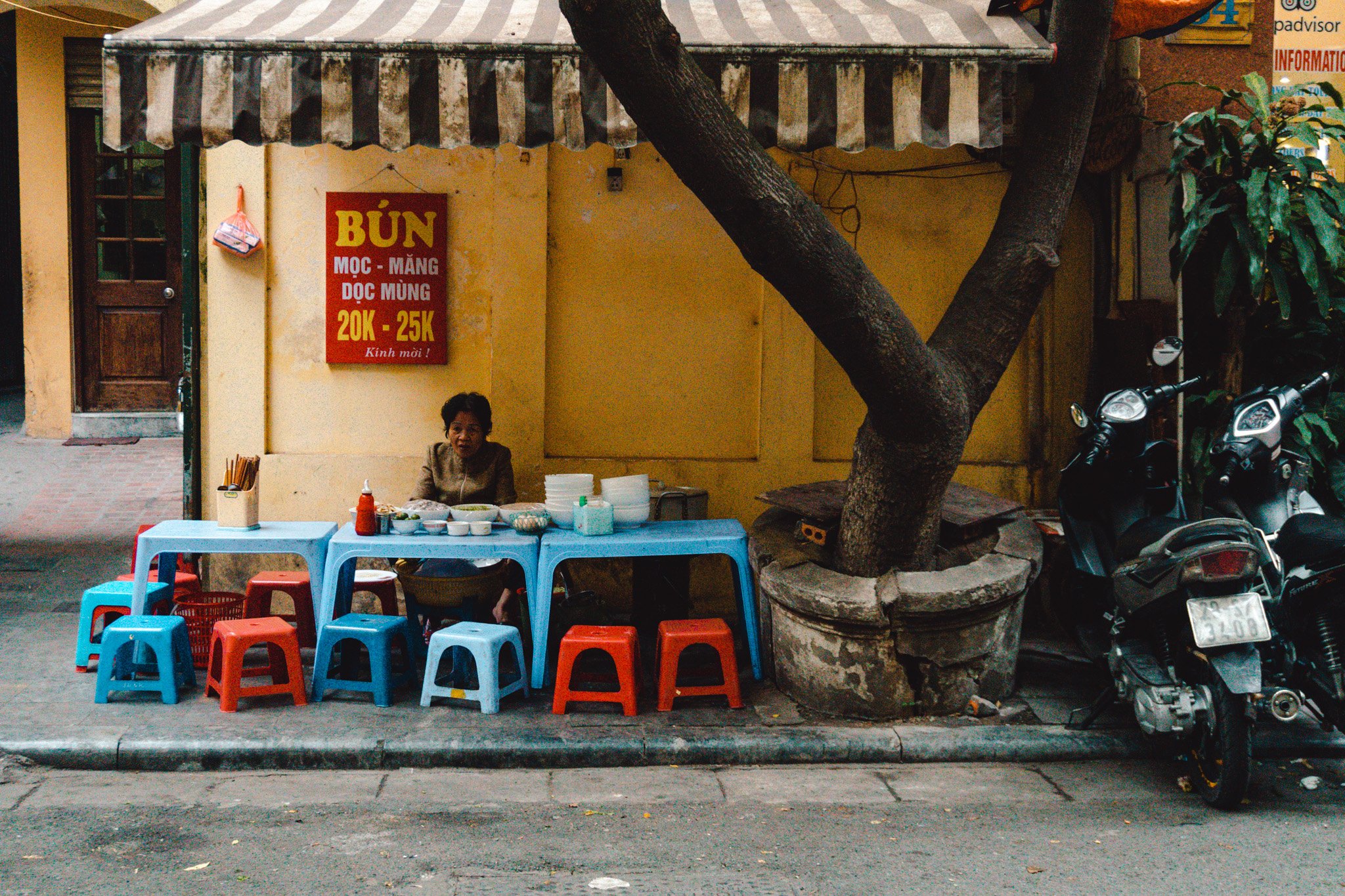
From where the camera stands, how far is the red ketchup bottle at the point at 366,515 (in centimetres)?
582

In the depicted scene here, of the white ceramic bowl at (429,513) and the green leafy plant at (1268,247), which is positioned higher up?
the green leafy plant at (1268,247)

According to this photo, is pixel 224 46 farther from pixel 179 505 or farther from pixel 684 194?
pixel 179 505

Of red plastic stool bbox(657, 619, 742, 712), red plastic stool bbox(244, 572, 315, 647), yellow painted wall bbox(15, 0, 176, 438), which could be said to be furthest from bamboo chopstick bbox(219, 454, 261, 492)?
yellow painted wall bbox(15, 0, 176, 438)

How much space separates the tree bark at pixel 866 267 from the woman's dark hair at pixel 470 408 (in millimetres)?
2220

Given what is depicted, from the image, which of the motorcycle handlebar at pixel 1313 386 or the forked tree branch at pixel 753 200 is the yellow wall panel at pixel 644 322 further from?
the motorcycle handlebar at pixel 1313 386

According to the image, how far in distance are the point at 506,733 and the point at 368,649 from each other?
3.11 ft

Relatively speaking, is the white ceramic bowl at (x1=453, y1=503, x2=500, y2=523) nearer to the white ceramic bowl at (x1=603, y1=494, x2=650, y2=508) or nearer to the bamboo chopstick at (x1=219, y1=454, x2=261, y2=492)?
the white ceramic bowl at (x1=603, y1=494, x2=650, y2=508)

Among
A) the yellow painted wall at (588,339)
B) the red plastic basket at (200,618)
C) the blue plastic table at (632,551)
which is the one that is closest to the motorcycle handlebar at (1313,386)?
the yellow painted wall at (588,339)

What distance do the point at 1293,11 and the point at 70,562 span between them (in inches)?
365

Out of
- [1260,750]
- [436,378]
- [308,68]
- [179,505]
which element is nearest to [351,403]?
[436,378]

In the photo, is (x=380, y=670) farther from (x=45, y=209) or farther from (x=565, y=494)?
(x=45, y=209)

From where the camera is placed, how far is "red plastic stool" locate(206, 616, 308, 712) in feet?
17.6

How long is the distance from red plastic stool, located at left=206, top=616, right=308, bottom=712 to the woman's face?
144cm

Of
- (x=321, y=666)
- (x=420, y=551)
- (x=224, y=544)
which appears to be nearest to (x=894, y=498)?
(x=420, y=551)
